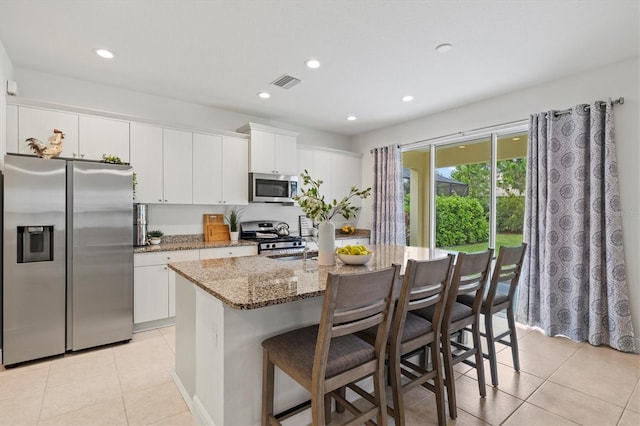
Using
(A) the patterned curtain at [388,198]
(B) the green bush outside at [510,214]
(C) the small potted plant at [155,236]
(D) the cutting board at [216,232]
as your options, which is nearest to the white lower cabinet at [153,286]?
(C) the small potted plant at [155,236]

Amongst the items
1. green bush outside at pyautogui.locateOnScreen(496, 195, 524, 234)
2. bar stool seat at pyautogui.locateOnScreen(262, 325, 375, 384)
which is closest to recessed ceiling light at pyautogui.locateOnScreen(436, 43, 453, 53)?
green bush outside at pyautogui.locateOnScreen(496, 195, 524, 234)

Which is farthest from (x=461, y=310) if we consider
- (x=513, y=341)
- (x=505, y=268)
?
(x=513, y=341)

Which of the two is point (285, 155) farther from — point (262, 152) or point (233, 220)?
point (233, 220)

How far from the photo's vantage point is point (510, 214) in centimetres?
388

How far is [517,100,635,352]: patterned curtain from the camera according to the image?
116 inches

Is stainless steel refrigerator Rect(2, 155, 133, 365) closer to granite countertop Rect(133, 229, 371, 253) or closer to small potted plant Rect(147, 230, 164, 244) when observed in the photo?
granite countertop Rect(133, 229, 371, 253)

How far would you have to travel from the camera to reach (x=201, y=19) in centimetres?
232

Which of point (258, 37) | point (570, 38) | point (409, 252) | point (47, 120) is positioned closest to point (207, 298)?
point (409, 252)

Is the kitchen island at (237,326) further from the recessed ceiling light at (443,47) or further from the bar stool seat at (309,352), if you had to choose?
the recessed ceiling light at (443,47)

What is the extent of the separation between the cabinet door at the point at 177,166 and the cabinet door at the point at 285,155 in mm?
1167

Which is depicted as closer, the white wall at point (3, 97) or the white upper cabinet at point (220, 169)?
the white wall at point (3, 97)

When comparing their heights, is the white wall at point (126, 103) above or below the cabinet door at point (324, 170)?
above

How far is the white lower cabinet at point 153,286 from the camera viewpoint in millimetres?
3236

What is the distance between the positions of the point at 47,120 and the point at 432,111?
4.44 m
